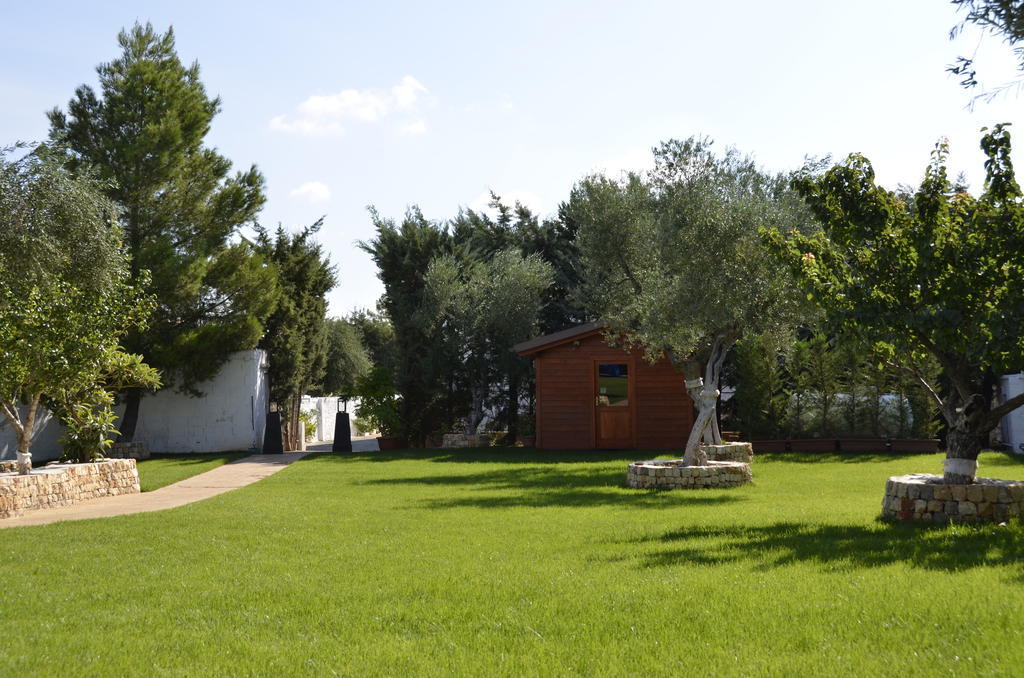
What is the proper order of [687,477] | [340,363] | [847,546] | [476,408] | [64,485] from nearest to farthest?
[847,546] < [64,485] < [687,477] < [476,408] < [340,363]

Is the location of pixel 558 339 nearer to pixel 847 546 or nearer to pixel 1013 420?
pixel 1013 420

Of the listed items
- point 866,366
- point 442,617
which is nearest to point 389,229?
point 866,366

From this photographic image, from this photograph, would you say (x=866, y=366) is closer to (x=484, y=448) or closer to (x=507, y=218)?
(x=484, y=448)

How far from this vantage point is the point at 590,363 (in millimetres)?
23078

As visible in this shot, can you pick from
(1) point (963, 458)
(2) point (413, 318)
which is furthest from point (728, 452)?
(2) point (413, 318)

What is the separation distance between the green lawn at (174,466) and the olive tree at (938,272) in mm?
11853

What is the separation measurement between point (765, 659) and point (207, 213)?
2178 cm

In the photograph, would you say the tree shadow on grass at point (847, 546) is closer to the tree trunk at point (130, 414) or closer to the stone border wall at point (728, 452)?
the stone border wall at point (728, 452)

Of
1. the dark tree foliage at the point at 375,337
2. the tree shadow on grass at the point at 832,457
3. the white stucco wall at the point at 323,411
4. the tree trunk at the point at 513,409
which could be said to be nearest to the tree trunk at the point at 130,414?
the white stucco wall at the point at 323,411

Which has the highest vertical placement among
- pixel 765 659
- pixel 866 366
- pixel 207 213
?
pixel 207 213

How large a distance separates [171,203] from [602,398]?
41.1ft

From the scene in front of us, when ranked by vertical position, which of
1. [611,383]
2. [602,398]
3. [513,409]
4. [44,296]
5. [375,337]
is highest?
[375,337]

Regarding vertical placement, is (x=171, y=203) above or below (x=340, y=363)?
above

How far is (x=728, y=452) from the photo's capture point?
17.0 metres
